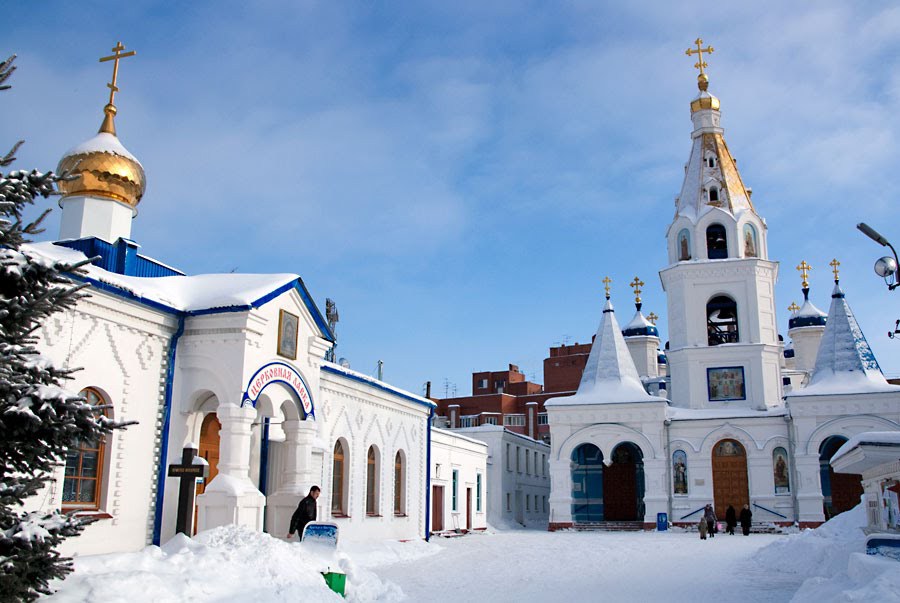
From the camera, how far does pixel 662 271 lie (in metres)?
35.6

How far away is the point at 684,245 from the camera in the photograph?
117ft

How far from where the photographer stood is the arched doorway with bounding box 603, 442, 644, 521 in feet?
110

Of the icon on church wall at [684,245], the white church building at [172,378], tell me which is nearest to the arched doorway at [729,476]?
the icon on church wall at [684,245]

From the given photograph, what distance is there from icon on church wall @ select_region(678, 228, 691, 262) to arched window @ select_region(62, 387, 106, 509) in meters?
28.2

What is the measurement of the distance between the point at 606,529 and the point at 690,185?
14923mm

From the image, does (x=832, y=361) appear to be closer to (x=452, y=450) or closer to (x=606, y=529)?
(x=606, y=529)

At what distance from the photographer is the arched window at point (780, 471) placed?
30516 mm

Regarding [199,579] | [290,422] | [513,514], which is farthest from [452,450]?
[199,579]

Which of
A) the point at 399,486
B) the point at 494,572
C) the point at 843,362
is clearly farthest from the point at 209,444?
the point at 843,362

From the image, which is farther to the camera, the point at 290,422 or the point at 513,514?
the point at 513,514

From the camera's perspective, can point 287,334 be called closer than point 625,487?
Yes

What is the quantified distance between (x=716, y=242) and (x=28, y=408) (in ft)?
109

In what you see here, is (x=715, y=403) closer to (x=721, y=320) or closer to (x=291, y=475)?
(x=721, y=320)

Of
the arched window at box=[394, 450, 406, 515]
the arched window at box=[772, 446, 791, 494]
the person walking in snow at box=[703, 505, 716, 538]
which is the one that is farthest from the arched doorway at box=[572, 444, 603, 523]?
the arched window at box=[394, 450, 406, 515]
